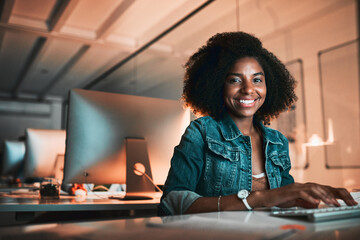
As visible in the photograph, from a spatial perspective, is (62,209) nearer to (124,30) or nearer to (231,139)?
(231,139)

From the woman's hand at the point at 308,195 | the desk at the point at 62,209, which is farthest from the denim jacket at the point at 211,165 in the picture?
the desk at the point at 62,209

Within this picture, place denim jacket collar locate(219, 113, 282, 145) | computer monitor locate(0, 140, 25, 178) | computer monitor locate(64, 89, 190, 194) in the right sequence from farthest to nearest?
computer monitor locate(0, 140, 25, 178)
computer monitor locate(64, 89, 190, 194)
denim jacket collar locate(219, 113, 282, 145)

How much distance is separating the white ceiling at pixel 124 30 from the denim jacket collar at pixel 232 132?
1.68m

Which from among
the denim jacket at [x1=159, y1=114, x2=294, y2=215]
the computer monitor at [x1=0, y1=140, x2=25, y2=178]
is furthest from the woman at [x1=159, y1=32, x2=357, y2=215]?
the computer monitor at [x1=0, y1=140, x2=25, y2=178]

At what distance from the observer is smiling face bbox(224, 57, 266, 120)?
4.49 feet

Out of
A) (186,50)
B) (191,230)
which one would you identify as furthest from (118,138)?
(186,50)

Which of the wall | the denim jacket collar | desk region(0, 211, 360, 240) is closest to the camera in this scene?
desk region(0, 211, 360, 240)

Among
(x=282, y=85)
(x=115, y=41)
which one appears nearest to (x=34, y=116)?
(x=115, y=41)

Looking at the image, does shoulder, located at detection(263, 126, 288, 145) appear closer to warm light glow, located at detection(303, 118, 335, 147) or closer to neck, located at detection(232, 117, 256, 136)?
neck, located at detection(232, 117, 256, 136)

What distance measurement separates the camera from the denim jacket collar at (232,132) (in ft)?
4.21

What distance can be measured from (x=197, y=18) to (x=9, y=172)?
288 centimetres

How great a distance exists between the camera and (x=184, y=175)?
1.14m

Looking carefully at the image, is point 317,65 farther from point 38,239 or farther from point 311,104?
point 38,239

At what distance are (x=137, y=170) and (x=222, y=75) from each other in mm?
628
